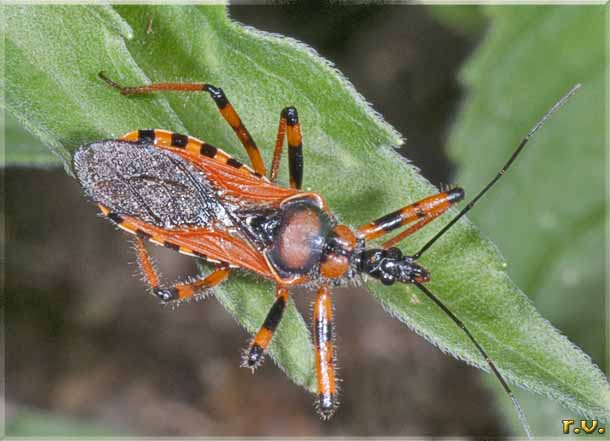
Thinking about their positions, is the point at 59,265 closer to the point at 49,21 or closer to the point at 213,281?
the point at 213,281

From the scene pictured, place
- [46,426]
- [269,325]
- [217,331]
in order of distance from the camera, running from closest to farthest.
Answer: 1. [269,325]
2. [46,426]
3. [217,331]

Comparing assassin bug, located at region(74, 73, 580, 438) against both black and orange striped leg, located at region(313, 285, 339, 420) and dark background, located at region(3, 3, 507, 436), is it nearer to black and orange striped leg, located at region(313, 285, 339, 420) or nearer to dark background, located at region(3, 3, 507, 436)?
black and orange striped leg, located at region(313, 285, 339, 420)

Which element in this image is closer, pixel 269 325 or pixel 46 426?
pixel 269 325

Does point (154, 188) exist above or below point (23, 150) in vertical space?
above

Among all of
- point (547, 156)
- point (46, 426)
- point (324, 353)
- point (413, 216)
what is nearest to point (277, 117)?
point (413, 216)

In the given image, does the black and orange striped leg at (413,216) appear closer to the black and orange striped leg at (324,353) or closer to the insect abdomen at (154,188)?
the black and orange striped leg at (324,353)

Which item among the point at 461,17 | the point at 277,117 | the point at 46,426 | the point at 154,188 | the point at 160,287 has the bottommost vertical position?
the point at 46,426

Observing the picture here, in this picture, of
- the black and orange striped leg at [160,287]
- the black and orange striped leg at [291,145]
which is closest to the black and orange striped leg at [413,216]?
the black and orange striped leg at [291,145]

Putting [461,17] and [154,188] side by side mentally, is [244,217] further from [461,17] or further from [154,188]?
[461,17]
